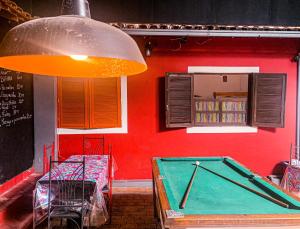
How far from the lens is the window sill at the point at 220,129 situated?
18.5 ft

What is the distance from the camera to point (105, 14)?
14.3 ft

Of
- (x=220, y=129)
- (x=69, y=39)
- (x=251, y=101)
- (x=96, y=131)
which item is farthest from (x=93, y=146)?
(x=69, y=39)

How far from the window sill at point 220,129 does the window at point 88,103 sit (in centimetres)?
157

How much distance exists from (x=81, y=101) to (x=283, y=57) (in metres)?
4.14

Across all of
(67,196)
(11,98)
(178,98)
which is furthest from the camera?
(178,98)

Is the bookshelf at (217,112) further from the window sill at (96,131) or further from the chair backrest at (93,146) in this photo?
the chair backrest at (93,146)

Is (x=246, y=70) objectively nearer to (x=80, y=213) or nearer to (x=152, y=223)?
(x=152, y=223)

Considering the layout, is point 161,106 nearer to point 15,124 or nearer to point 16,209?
point 15,124

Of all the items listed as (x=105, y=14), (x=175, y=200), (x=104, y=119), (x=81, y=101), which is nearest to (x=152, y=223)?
(x=175, y=200)

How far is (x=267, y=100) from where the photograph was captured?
18.0 ft

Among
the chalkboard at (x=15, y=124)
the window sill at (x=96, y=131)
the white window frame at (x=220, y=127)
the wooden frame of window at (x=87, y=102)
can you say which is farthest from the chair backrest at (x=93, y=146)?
the white window frame at (x=220, y=127)

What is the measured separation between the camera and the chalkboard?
4.01m

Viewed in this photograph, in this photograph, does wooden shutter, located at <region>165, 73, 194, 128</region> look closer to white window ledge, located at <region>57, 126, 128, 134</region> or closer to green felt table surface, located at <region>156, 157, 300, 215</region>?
white window ledge, located at <region>57, 126, 128, 134</region>

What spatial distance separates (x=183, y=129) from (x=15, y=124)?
3065 mm
